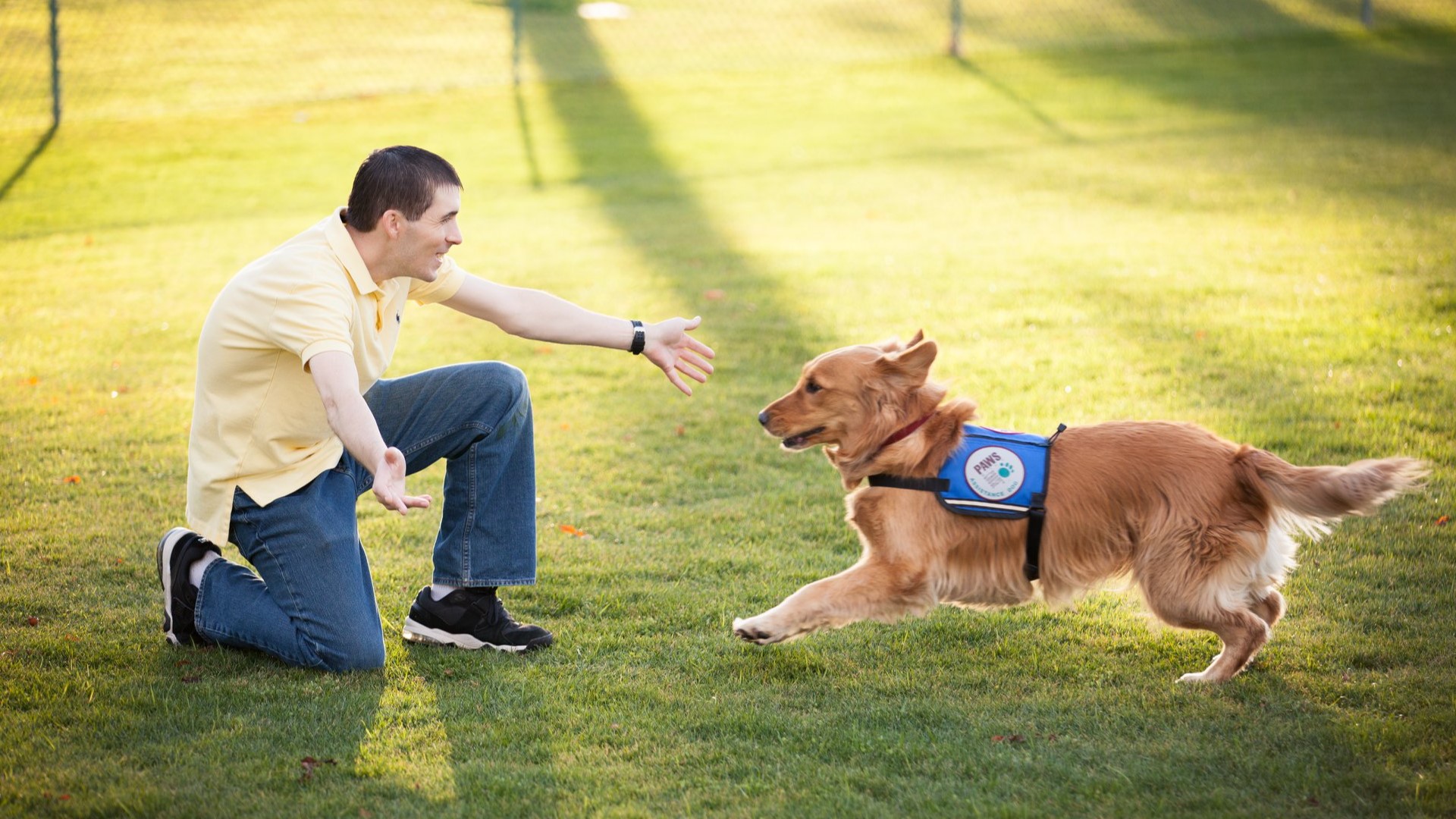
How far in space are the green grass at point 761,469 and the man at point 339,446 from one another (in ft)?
0.60

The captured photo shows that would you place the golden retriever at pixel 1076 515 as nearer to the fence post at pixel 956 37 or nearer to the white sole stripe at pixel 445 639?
the white sole stripe at pixel 445 639

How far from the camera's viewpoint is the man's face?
3.84 meters

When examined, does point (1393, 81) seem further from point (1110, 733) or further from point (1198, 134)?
point (1110, 733)

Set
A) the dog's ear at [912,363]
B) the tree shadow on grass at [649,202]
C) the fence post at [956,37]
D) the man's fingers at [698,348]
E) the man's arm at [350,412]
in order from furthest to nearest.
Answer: the fence post at [956,37] → the tree shadow on grass at [649,202] → the man's fingers at [698,348] → the dog's ear at [912,363] → the man's arm at [350,412]

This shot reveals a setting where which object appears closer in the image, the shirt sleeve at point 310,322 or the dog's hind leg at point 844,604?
the shirt sleeve at point 310,322

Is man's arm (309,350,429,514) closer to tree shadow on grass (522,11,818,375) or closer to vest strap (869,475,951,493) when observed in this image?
vest strap (869,475,951,493)

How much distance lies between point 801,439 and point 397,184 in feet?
5.38

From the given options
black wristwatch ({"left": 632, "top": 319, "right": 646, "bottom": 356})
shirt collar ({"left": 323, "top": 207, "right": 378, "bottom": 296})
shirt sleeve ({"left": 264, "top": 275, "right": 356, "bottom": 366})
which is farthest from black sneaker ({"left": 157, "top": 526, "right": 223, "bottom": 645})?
black wristwatch ({"left": 632, "top": 319, "right": 646, "bottom": 356})

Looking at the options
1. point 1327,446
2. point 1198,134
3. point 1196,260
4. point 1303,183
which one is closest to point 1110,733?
point 1327,446

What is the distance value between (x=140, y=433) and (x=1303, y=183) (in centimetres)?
1142

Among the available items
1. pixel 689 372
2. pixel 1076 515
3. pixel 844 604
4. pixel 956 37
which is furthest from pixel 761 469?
pixel 956 37

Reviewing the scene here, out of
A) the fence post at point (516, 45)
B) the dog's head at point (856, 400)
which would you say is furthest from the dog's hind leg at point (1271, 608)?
the fence post at point (516, 45)

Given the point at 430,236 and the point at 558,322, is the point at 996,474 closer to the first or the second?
the point at 558,322

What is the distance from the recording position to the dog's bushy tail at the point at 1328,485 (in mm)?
3590
